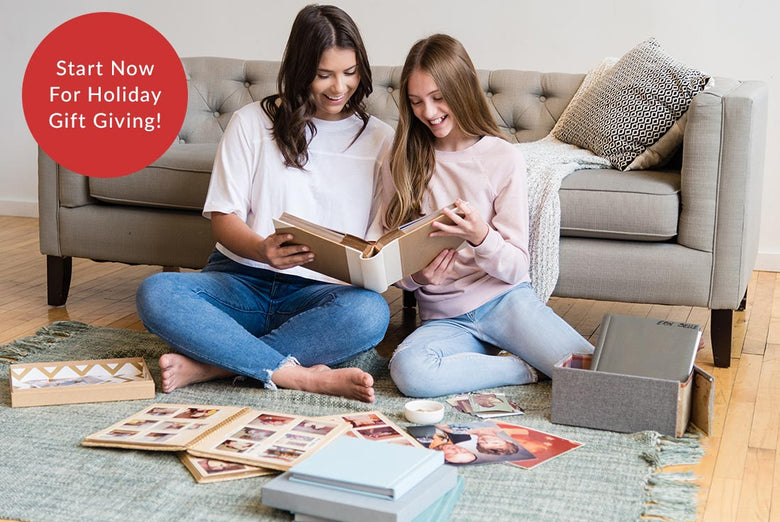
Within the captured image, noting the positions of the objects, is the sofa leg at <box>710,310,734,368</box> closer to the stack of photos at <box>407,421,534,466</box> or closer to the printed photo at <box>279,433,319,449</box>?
the stack of photos at <box>407,421,534,466</box>

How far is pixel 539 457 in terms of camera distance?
5.49 feet

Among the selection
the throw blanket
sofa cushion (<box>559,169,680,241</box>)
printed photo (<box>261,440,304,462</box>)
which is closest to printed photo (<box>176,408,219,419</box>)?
printed photo (<box>261,440,304,462</box>)

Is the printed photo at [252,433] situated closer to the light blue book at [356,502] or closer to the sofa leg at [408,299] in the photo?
the light blue book at [356,502]

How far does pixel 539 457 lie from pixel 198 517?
0.61m

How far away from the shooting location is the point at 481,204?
2082 mm

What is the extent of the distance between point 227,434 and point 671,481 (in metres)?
0.78

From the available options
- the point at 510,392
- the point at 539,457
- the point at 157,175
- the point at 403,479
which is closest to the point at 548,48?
the point at 157,175

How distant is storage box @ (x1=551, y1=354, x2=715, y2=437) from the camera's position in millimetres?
1771

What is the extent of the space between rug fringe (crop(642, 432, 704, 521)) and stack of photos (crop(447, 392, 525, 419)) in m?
0.30

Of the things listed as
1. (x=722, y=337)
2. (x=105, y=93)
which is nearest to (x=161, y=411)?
(x=722, y=337)

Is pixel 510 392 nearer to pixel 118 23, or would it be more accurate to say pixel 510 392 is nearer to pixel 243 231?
pixel 243 231

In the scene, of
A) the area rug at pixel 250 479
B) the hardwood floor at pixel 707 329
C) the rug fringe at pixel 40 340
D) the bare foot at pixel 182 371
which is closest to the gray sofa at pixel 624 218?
the hardwood floor at pixel 707 329

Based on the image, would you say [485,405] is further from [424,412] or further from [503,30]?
[503,30]

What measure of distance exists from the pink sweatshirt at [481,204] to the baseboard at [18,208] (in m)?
2.76
